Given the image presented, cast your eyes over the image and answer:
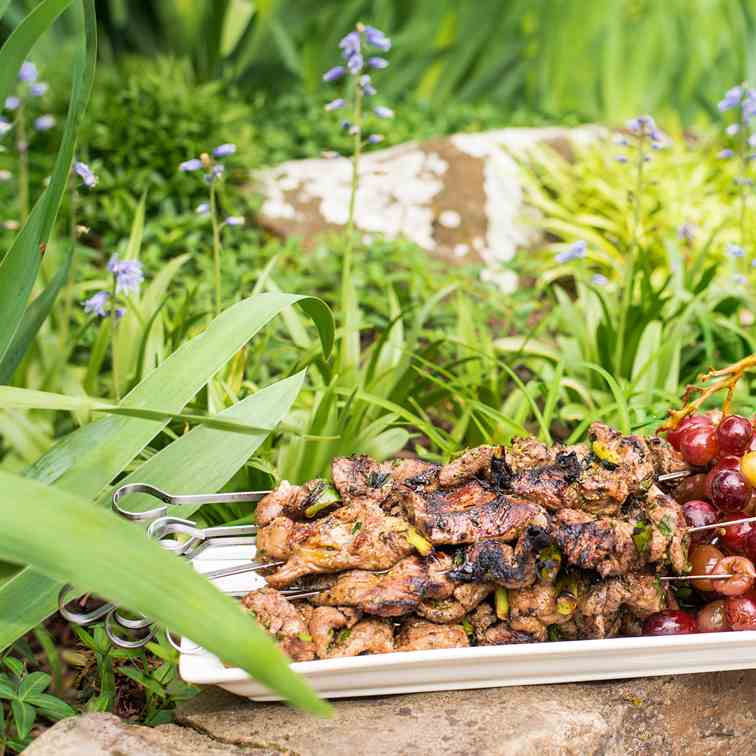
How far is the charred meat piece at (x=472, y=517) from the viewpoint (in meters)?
1.30

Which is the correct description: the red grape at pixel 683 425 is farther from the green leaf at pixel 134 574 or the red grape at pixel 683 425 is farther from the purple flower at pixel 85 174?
the purple flower at pixel 85 174

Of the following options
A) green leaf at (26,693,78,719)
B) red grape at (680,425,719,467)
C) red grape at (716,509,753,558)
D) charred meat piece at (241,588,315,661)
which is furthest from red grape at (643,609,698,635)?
green leaf at (26,693,78,719)

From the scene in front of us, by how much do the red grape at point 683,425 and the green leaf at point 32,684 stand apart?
1.08 m

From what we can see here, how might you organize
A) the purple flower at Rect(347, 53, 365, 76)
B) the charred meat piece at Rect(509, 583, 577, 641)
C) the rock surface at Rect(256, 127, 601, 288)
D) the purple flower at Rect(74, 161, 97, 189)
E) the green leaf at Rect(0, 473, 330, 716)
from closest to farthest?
the green leaf at Rect(0, 473, 330, 716), the charred meat piece at Rect(509, 583, 577, 641), the purple flower at Rect(74, 161, 97, 189), the purple flower at Rect(347, 53, 365, 76), the rock surface at Rect(256, 127, 601, 288)

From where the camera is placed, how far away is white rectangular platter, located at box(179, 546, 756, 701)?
46.6 inches

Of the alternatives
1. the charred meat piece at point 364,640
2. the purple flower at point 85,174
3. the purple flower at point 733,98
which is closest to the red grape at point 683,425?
the charred meat piece at point 364,640

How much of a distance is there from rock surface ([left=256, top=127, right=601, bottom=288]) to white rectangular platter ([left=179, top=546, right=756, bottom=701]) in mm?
2372

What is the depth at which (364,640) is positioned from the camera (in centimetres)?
126

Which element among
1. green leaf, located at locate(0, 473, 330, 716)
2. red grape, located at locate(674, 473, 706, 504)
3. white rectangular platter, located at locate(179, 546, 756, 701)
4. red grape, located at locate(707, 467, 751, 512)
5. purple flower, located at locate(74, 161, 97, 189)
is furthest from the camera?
purple flower, located at locate(74, 161, 97, 189)

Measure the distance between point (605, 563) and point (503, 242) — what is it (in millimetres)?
2610

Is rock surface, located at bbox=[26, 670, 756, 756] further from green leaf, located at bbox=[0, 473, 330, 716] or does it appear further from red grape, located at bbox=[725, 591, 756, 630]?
green leaf, located at bbox=[0, 473, 330, 716]

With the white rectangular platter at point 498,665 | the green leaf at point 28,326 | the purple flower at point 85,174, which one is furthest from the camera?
the purple flower at point 85,174

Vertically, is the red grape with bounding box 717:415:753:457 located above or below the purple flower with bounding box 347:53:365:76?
below

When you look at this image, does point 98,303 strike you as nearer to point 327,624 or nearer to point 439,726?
point 327,624
